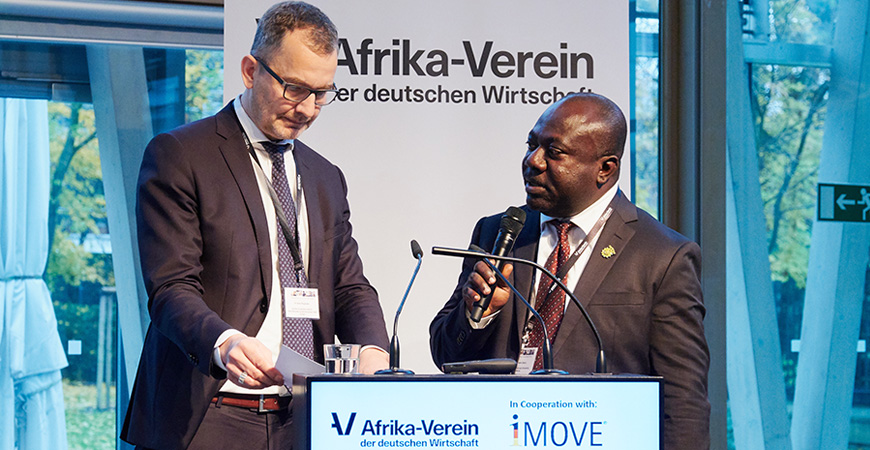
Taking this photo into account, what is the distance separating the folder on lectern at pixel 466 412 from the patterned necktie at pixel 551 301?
0.74 m

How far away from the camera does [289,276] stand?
96.0 inches

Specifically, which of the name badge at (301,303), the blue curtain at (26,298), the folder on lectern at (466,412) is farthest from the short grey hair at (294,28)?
the blue curtain at (26,298)

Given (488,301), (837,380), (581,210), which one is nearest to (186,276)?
(488,301)

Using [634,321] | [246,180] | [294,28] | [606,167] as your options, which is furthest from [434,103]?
[634,321]

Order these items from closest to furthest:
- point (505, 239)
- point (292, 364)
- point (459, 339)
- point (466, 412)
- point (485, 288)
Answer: point (466, 412), point (292, 364), point (485, 288), point (505, 239), point (459, 339)

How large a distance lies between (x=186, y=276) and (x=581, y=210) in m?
1.14

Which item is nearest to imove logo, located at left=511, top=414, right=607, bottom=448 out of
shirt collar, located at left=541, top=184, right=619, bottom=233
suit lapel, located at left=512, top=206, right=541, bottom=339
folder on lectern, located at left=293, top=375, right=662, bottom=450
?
folder on lectern, located at left=293, top=375, right=662, bottom=450

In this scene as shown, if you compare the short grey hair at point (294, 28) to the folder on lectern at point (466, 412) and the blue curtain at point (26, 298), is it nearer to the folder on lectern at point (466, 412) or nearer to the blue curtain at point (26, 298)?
the folder on lectern at point (466, 412)

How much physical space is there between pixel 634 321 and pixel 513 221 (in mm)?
482

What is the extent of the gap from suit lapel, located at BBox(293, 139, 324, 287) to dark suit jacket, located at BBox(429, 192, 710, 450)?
16.5 inches

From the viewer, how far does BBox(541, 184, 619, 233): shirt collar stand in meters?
2.68

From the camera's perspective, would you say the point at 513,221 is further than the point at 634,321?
No

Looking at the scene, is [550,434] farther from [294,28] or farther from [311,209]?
[294,28]

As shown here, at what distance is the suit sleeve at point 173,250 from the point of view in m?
2.15
